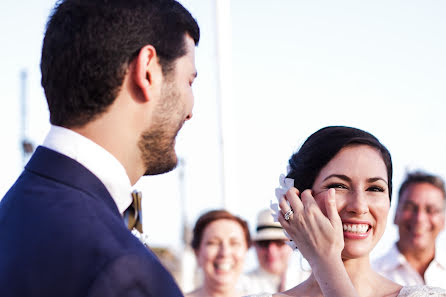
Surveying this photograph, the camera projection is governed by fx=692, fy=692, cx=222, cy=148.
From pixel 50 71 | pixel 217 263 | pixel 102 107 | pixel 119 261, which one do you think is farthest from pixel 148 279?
pixel 217 263

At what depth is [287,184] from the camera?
334 centimetres

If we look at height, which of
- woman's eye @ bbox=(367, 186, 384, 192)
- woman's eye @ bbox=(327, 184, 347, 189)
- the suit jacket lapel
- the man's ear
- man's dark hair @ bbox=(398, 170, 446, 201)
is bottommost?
man's dark hair @ bbox=(398, 170, 446, 201)

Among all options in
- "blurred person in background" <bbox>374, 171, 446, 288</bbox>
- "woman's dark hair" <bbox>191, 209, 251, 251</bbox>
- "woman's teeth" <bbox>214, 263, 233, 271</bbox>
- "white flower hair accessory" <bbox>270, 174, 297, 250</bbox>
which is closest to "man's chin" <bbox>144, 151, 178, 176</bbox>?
"white flower hair accessory" <bbox>270, 174, 297, 250</bbox>

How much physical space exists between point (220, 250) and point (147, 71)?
419 centimetres

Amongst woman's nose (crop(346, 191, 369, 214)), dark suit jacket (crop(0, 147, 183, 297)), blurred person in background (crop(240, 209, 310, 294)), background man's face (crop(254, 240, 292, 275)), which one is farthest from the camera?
background man's face (crop(254, 240, 292, 275))

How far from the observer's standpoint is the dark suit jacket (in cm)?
166

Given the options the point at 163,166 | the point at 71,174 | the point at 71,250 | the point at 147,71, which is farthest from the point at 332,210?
the point at 71,250

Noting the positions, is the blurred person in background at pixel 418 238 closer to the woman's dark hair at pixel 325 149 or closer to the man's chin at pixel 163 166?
the woman's dark hair at pixel 325 149

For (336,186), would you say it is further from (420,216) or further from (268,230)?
(268,230)

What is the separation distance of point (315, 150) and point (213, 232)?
283cm

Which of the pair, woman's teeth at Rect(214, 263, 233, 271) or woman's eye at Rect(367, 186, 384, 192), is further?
woman's teeth at Rect(214, 263, 233, 271)

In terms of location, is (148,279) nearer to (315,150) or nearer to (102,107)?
(102,107)

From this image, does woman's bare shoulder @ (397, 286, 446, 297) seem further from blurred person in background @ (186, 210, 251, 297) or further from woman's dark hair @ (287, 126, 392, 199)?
blurred person in background @ (186, 210, 251, 297)

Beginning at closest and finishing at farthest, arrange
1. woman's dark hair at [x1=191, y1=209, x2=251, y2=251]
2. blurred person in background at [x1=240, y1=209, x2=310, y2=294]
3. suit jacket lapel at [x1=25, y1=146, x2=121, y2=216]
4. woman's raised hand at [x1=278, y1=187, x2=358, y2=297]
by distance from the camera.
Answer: suit jacket lapel at [x1=25, y1=146, x2=121, y2=216] < woman's raised hand at [x1=278, y1=187, x2=358, y2=297] < woman's dark hair at [x1=191, y1=209, x2=251, y2=251] < blurred person in background at [x1=240, y1=209, x2=310, y2=294]
